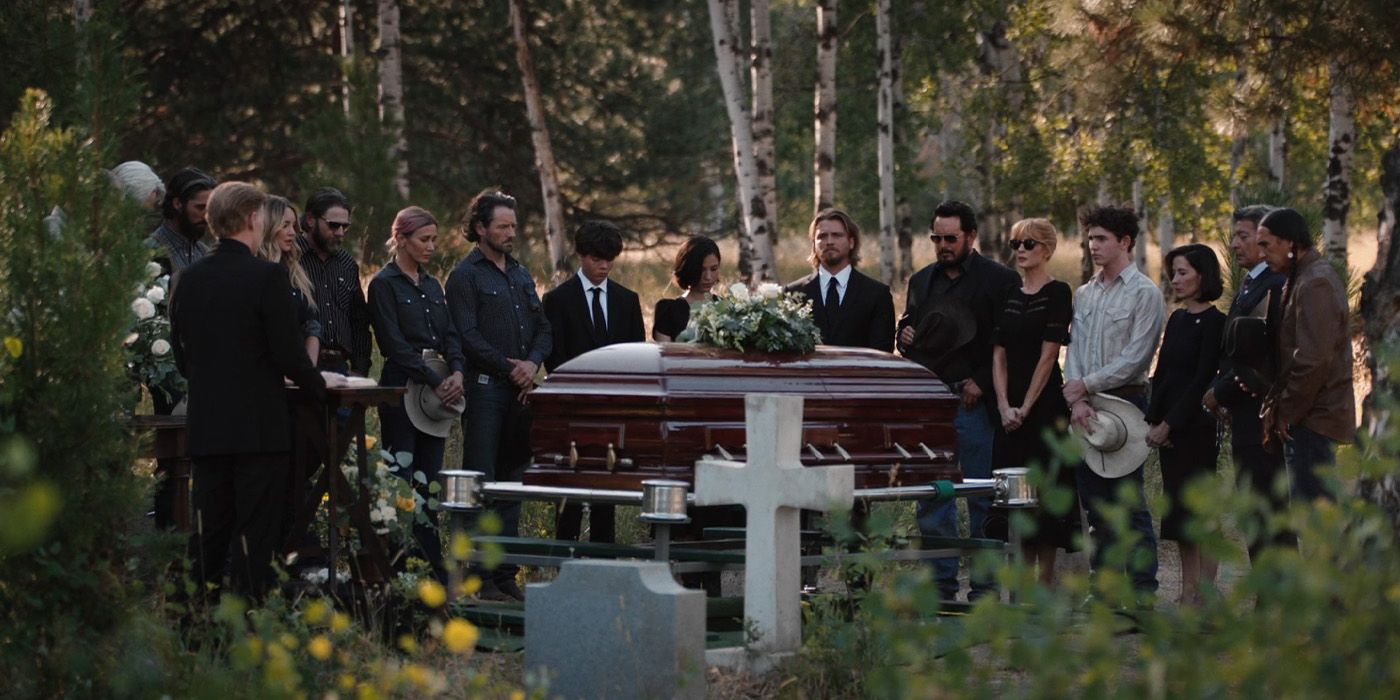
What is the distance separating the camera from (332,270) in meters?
7.92

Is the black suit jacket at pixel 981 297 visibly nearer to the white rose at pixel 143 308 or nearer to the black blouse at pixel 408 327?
the black blouse at pixel 408 327

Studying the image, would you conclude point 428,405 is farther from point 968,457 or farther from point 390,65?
point 390,65

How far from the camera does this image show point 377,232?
1510 centimetres

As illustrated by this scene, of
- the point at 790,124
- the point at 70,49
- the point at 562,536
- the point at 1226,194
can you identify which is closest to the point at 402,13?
the point at 790,124

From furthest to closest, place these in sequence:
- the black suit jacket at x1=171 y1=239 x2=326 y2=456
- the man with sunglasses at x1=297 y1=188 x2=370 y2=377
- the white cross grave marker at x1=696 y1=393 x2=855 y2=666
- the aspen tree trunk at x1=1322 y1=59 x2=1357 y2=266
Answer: the aspen tree trunk at x1=1322 y1=59 x2=1357 y2=266
the man with sunglasses at x1=297 y1=188 x2=370 y2=377
the black suit jacket at x1=171 y1=239 x2=326 y2=456
the white cross grave marker at x1=696 y1=393 x2=855 y2=666

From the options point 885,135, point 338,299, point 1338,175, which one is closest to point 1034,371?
point 338,299

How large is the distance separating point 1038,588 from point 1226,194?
2000 centimetres

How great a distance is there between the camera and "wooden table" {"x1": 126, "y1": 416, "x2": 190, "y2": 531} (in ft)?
22.7

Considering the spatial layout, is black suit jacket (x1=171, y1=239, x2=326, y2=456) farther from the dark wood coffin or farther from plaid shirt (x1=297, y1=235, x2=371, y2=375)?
plaid shirt (x1=297, y1=235, x2=371, y2=375)

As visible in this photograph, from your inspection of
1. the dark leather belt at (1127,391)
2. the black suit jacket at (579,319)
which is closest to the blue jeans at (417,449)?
the black suit jacket at (579,319)

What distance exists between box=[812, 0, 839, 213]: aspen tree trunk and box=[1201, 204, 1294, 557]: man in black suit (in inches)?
401

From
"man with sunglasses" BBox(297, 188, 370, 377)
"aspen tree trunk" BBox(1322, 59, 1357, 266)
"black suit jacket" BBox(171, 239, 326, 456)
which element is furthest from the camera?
"aspen tree trunk" BBox(1322, 59, 1357, 266)

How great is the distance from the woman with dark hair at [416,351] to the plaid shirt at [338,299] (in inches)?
3.8

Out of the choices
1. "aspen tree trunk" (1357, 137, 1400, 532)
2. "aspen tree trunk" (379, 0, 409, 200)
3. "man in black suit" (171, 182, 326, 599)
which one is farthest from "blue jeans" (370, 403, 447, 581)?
"aspen tree trunk" (379, 0, 409, 200)
